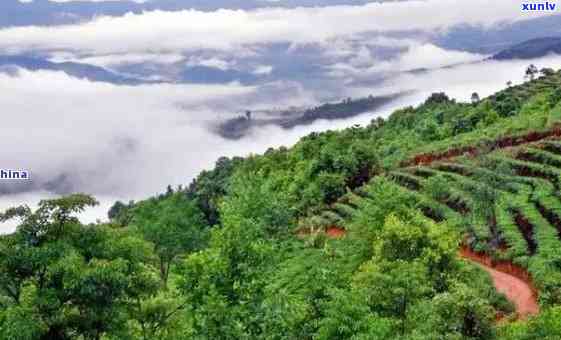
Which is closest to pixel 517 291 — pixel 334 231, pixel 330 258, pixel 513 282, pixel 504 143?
pixel 513 282

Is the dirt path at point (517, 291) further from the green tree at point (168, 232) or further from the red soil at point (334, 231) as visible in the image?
the green tree at point (168, 232)

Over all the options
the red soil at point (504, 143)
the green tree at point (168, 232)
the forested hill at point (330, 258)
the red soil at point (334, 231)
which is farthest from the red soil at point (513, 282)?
the green tree at point (168, 232)

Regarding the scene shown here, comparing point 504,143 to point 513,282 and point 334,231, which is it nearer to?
point 334,231

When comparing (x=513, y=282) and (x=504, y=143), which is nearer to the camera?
(x=513, y=282)

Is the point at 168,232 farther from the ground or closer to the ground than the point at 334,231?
closer to the ground

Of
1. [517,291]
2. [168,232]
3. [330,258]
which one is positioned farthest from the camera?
[168,232]

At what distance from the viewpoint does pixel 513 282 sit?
185 feet

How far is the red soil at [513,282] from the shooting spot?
51188 millimetres

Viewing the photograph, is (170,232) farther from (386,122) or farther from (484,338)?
(386,122)

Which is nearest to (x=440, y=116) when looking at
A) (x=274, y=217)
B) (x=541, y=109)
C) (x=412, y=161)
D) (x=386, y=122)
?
(x=386, y=122)

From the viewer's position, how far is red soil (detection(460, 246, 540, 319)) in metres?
51.2

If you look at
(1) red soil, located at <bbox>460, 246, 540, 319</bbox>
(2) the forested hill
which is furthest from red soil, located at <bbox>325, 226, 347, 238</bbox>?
(1) red soil, located at <bbox>460, 246, 540, 319</bbox>

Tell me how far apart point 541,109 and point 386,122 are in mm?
70240

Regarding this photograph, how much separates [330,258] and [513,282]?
42.1 ft
